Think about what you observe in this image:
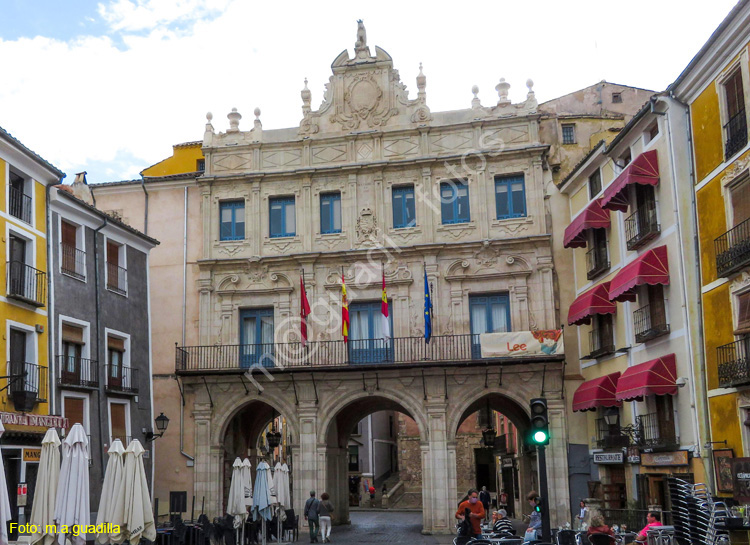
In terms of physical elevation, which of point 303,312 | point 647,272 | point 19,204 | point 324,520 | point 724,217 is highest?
point 19,204

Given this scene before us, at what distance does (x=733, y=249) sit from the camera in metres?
18.3

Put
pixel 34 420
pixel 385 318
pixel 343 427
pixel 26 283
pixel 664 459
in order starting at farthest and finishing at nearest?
pixel 343 427, pixel 385 318, pixel 26 283, pixel 664 459, pixel 34 420

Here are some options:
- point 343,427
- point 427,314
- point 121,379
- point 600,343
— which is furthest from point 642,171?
point 121,379

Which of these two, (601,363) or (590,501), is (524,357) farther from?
(590,501)

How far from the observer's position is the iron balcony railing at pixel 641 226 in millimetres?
22047

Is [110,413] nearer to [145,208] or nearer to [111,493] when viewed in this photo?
[111,493]

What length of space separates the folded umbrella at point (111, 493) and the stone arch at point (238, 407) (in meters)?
11.4

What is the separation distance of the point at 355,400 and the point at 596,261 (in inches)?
351

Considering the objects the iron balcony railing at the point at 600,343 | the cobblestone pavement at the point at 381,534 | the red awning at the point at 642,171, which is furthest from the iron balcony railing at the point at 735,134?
the cobblestone pavement at the point at 381,534

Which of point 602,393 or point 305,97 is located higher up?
point 305,97

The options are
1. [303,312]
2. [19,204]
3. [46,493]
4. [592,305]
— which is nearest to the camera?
[46,493]

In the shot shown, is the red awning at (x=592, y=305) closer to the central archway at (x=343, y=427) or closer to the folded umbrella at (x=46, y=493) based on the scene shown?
the central archway at (x=343, y=427)

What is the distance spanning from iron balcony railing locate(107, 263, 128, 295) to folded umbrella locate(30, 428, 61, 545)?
10872 mm

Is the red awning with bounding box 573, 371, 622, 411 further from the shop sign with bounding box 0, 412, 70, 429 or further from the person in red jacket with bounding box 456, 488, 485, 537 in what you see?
the shop sign with bounding box 0, 412, 70, 429
